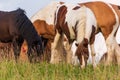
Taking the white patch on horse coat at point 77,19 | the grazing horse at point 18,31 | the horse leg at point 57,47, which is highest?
the white patch on horse coat at point 77,19

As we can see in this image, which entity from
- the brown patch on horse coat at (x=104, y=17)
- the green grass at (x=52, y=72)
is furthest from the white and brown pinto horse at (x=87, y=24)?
the green grass at (x=52, y=72)

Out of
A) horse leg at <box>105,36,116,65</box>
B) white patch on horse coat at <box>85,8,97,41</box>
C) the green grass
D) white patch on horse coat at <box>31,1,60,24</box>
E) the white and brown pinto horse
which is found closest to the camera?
the green grass

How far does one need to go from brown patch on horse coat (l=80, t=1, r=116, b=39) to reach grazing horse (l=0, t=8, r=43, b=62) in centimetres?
211

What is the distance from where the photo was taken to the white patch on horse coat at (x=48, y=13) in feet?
55.4

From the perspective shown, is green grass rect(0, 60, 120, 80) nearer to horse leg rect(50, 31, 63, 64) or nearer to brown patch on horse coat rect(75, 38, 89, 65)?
brown patch on horse coat rect(75, 38, 89, 65)

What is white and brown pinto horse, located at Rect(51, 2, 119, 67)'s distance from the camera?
12.5 m

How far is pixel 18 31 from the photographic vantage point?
1436 cm

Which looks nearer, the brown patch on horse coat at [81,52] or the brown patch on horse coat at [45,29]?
the brown patch on horse coat at [81,52]

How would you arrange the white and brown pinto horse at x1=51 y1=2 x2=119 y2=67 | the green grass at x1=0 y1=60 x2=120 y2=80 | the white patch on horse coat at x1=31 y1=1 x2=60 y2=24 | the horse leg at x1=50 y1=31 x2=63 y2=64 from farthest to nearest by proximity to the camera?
the white patch on horse coat at x1=31 y1=1 x2=60 y2=24, the horse leg at x1=50 y1=31 x2=63 y2=64, the white and brown pinto horse at x1=51 y1=2 x2=119 y2=67, the green grass at x1=0 y1=60 x2=120 y2=80

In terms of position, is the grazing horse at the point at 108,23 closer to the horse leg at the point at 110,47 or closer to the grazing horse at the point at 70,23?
the horse leg at the point at 110,47

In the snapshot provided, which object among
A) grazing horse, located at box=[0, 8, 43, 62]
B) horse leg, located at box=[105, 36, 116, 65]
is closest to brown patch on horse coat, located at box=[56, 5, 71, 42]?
grazing horse, located at box=[0, 8, 43, 62]

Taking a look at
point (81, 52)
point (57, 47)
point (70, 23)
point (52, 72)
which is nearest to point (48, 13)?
point (57, 47)

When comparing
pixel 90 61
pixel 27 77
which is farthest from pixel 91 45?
pixel 27 77

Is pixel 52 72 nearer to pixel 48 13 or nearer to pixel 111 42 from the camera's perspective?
pixel 111 42
